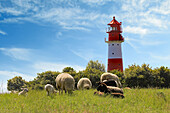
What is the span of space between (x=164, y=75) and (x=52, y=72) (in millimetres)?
18696

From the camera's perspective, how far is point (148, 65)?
106 feet

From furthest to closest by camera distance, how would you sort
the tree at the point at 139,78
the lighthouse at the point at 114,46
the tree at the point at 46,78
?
the lighthouse at the point at 114,46 < the tree at the point at 46,78 < the tree at the point at 139,78

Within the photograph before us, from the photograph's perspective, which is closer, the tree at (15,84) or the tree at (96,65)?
the tree at (15,84)

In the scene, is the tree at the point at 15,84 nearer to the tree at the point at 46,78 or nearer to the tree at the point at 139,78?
the tree at the point at 46,78

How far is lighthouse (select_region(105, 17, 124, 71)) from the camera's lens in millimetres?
49509

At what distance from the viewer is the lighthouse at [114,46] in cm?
4951

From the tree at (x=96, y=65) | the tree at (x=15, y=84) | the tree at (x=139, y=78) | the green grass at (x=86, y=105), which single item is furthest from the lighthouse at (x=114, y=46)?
the green grass at (x=86, y=105)

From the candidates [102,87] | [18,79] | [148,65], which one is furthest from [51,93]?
[18,79]

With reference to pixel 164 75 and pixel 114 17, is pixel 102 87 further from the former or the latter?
pixel 114 17

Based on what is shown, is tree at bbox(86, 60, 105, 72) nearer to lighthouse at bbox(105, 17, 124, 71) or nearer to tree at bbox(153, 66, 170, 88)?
lighthouse at bbox(105, 17, 124, 71)

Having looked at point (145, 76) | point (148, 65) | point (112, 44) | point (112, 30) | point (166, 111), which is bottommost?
point (166, 111)

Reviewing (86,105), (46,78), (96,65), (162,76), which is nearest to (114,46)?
(96,65)

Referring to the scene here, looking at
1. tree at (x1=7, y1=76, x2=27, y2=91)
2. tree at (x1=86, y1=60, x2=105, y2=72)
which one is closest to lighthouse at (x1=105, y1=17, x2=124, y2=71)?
tree at (x1=86, y1=60, x2=105, y2=72)

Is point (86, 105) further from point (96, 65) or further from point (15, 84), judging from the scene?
point (96, 65)
